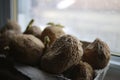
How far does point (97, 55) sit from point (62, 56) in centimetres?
11

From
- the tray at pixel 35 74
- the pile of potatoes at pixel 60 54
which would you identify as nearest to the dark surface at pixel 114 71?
the pile of potatoes at pixel 60 54

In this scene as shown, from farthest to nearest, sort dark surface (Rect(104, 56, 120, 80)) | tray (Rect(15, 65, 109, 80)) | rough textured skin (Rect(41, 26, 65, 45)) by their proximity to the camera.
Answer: dark surface (Rect(104, 56, 120, 80))
rough textured skin (Rect(41, 26, 65, 45))
tray (Rect(15, 65, 109, 80))

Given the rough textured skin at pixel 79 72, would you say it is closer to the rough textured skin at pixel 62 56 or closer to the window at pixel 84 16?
the rough textured skin at pixel 62 56

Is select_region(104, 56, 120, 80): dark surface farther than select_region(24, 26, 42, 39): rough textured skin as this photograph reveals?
Yes

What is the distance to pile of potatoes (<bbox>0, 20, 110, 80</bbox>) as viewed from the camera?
49cm

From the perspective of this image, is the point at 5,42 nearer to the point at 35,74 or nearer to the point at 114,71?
→ the point at 35,74

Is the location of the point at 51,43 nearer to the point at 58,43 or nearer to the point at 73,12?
the point at 58,43

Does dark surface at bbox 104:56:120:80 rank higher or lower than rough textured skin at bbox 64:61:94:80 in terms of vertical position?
lower

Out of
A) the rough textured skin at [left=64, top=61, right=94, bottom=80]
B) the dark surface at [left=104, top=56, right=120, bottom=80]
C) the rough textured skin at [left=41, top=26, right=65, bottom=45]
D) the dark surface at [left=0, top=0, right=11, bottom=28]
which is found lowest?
the dark surface at [left=104, top=56, right=120, bottom=80]

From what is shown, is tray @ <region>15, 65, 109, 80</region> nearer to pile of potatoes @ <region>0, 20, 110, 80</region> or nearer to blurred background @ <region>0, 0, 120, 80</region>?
pile of potatoes @ <region>0, 20, 110, 80</region>

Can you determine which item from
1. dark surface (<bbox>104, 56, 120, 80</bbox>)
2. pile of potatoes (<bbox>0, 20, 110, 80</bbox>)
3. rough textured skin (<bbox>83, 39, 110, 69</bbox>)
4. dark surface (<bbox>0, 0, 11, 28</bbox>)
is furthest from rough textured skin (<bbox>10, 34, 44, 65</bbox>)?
dark surface (<bbox>0, 0, 11, 28</bbox>)

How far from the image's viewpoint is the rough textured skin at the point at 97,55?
54 centimetres

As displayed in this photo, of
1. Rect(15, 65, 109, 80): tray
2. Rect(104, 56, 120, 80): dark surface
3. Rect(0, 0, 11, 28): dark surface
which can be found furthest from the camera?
Rect(0, 0, 11, 28): dark surface

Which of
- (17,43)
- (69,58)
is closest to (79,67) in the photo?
(69,58)
